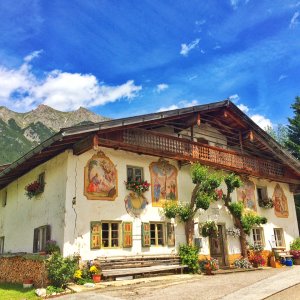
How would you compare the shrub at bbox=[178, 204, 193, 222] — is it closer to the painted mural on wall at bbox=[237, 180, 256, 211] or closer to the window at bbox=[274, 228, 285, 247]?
the painted mural on wall at bbox=[237, 180, 256, 211]

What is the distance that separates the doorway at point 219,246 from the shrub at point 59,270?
7964 millimetres

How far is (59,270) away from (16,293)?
57.8 inches

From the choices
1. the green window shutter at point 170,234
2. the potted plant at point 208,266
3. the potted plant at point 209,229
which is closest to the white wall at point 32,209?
the green window shutter at point 170,234

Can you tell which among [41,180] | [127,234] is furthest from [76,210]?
[41,180]

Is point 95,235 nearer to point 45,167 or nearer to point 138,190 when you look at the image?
point 138,190

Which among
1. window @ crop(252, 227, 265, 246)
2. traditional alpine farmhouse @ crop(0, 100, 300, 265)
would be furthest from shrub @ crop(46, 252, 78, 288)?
window @ crop(252, 227, 265, 246)

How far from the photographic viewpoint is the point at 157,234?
52.1ft

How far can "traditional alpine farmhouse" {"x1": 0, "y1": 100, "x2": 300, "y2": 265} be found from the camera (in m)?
14.0

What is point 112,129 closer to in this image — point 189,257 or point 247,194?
point 189,257

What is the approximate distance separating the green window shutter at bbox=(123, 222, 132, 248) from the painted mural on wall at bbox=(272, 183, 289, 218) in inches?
422

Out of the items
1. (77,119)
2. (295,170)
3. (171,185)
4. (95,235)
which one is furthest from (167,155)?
(77,119)

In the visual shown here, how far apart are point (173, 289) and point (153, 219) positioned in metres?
4.79

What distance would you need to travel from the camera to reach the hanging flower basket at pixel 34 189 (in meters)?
16.3

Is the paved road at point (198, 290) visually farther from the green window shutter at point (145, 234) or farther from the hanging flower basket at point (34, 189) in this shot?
the hanging flower basket at point (34, 189)
